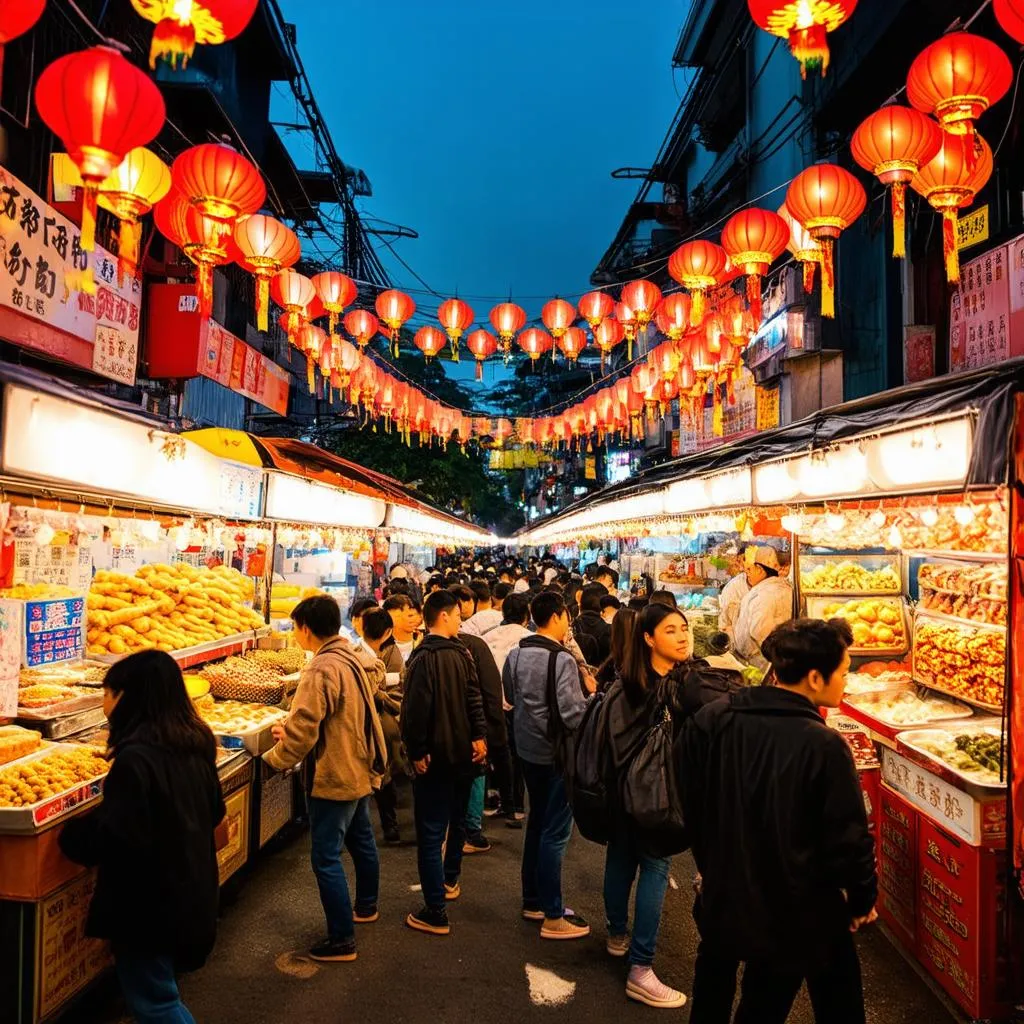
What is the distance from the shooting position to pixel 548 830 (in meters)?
5.53

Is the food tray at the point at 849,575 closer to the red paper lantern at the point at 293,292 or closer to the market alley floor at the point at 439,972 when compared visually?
the market alley floor at the point at 439,972

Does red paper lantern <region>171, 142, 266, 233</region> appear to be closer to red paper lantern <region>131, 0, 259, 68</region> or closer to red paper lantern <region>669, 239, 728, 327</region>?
red paper lantern <region>131, 0, 259, 68</region>

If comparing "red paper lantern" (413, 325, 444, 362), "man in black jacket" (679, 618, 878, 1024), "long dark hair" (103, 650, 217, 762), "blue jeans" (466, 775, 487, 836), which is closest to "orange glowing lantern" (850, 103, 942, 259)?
"man in black jacket" (679, 618, 878, 1024)

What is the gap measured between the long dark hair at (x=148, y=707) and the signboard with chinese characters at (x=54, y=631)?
2.82 m

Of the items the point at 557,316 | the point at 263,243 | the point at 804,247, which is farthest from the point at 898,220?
the point at 557,316

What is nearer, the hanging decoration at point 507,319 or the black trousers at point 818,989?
the black trousers at point 818,989

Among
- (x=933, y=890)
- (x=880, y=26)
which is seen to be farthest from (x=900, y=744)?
(x=880, y=26)

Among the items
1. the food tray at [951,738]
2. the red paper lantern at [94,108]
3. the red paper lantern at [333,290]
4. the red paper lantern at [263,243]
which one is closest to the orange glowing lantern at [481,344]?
the red paper lantern at [333,290]

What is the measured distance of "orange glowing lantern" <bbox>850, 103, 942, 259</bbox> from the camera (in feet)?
22.0

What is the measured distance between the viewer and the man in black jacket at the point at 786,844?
321 centimetres

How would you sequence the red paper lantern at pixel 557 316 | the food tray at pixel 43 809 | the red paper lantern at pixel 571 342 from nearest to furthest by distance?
the food tray at pixel 43 809, the red paper lantern at pixel 557 316, the red paper lantern at pixel 571 342

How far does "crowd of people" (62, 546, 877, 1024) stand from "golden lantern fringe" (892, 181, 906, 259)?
3.65 metres

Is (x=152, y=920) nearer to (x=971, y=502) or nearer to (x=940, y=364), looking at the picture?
(x=971, y=502)

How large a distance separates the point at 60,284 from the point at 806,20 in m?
8.35
